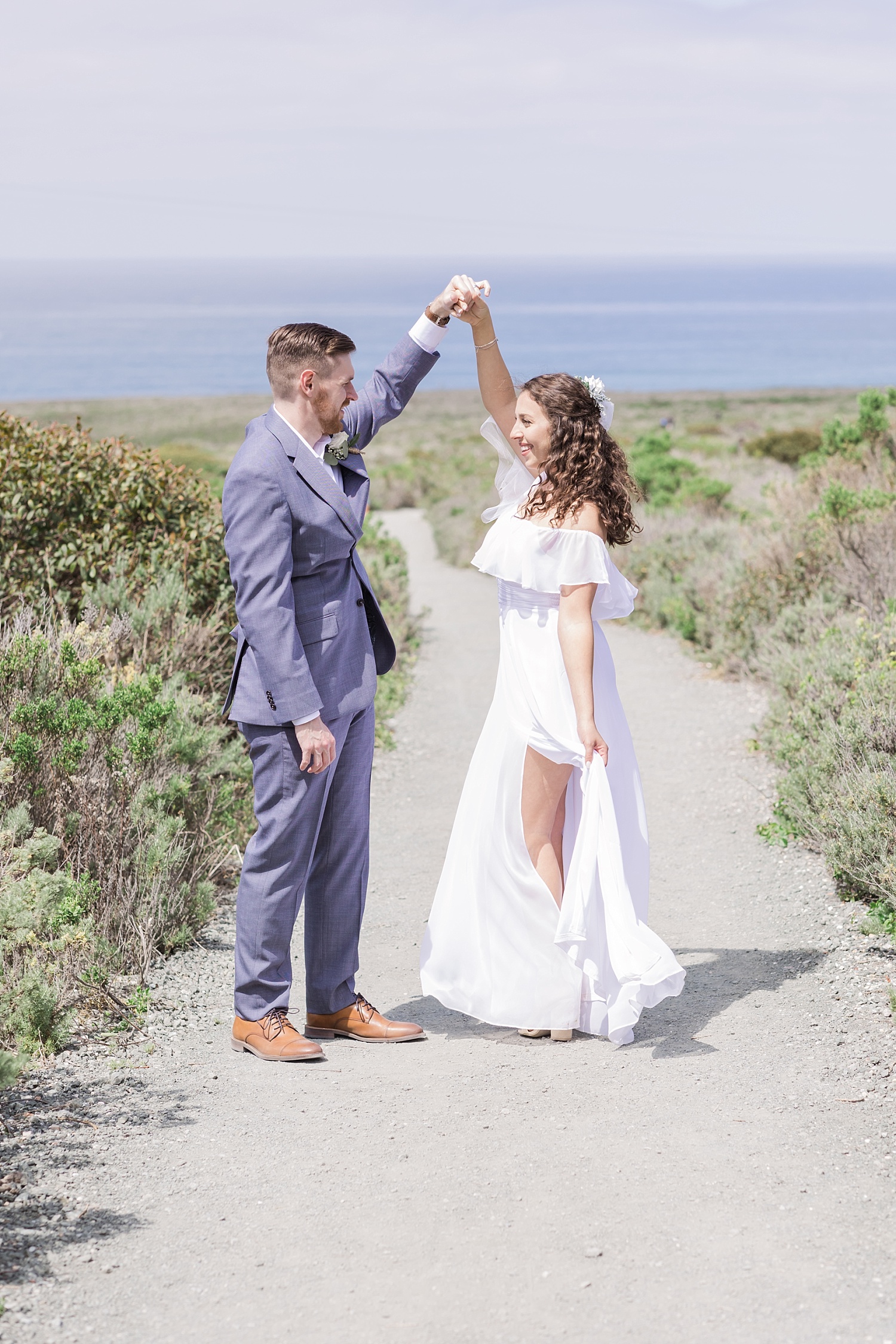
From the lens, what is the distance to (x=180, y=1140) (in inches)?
136

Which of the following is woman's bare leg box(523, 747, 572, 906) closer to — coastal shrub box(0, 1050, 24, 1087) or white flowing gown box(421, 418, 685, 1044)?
white flowing gown box(421, 418, 685, 1044)

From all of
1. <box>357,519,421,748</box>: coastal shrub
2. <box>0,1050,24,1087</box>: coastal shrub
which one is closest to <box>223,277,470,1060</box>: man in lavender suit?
<box>0,1050,24,1087</box>: coastal shrub

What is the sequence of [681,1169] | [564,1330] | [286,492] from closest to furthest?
[564,1330]
[681,1169]
[286,492]

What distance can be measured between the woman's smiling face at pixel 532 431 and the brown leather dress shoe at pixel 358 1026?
6.18 feet

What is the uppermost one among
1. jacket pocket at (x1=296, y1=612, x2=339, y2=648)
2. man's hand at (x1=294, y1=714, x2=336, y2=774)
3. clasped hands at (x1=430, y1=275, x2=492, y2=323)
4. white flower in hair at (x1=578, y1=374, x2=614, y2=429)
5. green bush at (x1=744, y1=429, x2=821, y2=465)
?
green bush at (x1=744, y1=429, x2=821, y2=465)

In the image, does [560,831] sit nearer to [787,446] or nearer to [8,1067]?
[8,1067]

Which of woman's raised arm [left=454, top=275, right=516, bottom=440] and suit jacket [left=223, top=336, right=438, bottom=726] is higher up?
woman's raised arm [left=454, top=275, right=516, bottom=440]

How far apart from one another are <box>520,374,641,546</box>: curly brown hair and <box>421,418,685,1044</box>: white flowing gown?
104 mm

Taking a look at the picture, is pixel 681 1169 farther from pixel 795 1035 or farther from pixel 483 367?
pixel 483 367

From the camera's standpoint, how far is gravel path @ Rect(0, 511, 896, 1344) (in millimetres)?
2652

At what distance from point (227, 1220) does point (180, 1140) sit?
48 centimetres

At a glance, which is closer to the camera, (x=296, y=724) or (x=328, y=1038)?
(x=296, y=724)

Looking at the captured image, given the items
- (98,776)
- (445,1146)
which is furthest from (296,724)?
(98,776)


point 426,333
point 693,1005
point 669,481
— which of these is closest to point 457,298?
point 426,333
